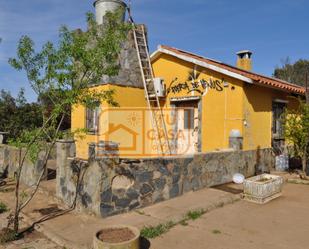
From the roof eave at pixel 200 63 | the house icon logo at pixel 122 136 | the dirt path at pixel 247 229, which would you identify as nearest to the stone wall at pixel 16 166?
the house icon logo at pixel 122 136

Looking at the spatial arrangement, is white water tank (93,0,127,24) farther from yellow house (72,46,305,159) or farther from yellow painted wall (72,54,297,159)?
yellow painted wall (72,54,297,159)

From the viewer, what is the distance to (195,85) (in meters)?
11.2

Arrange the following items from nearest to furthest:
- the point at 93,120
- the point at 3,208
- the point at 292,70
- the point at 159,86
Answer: the point at 3,208, the point at 159,86, the point at 93,120, the point at 292,70

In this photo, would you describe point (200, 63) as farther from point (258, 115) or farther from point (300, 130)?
point (300, 130)

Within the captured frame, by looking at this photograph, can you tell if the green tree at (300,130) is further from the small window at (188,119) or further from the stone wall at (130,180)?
the small window at (188,119)

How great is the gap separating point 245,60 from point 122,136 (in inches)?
302

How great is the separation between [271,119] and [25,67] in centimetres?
880

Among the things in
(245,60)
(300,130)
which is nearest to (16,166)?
(300,130)

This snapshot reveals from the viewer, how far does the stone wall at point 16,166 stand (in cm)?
916

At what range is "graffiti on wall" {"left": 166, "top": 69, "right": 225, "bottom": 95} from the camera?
34.2ft

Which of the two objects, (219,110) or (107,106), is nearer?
(219,110)

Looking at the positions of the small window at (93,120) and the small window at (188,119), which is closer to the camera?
the small window at (188,119)

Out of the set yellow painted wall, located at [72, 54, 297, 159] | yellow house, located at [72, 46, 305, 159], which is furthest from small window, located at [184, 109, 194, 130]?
yellow painted wall, located at [72, 54, 297, 159]

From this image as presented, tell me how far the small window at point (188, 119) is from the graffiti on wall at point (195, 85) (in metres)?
0.77
